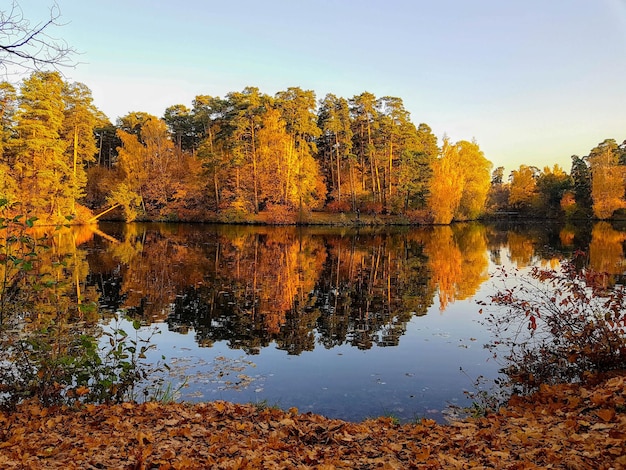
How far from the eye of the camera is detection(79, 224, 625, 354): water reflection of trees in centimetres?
1163

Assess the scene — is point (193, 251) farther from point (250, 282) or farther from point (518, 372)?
point (518, 372)

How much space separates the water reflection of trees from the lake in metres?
0.06

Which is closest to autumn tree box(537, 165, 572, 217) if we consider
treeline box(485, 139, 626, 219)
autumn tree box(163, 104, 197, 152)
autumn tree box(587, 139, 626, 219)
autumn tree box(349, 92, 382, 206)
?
treeline box(485, 139, 626, 219)

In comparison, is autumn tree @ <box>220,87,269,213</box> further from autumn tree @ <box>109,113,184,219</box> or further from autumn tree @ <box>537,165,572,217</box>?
autumn tree @ <box>537,165,572,217</box>

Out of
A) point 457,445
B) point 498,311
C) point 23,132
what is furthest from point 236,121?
point 457,445

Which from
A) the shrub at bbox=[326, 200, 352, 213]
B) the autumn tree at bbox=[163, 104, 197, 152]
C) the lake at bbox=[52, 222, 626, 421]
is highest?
the autumn tree at bbox=[163, 104, 197, 152]

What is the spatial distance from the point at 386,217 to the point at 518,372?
47.7m

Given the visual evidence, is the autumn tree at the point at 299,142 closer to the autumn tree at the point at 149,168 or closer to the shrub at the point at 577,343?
the autumn tree at the point at 149,168

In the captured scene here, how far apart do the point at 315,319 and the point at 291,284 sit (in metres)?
4.92

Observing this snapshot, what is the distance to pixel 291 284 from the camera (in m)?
17.4

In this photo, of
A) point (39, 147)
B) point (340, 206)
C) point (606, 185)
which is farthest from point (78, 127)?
point (606, 185)

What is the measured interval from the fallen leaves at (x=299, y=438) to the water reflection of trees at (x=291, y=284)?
4410 mm

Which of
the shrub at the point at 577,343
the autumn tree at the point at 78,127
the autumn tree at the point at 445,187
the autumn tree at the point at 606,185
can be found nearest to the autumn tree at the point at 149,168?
the autumn tree at the point at 78,127

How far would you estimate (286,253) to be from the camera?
26391mm
